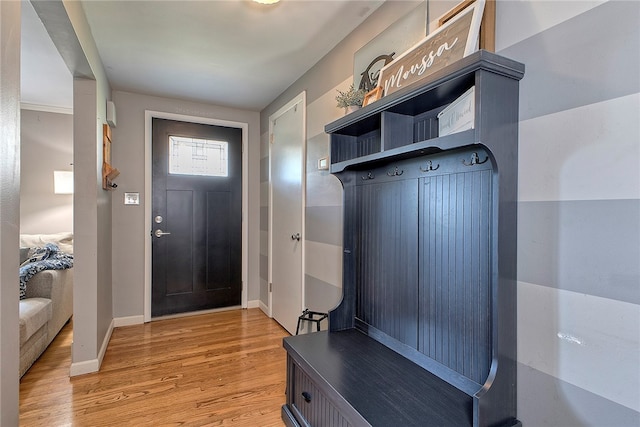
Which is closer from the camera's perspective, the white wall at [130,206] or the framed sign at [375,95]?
the framed sign at [375,95]

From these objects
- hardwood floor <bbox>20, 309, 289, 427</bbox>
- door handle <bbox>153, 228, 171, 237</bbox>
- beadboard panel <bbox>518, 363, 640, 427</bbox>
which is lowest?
hardwood floor <bbox>20, 309, 289, 427</bbox>

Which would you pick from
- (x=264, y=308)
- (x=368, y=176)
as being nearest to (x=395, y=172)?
(x=368, y=176)

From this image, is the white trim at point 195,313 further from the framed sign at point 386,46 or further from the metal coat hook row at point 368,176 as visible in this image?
the framed sign at point 386,46

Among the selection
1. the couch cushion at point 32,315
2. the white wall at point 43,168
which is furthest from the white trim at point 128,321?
the white wall at point 43,168

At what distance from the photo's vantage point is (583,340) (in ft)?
3.00

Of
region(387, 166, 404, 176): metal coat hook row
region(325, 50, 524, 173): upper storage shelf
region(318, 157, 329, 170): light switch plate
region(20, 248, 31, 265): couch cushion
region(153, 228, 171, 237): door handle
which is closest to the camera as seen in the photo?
region(325, 50, 524, 173): upper storage shelf

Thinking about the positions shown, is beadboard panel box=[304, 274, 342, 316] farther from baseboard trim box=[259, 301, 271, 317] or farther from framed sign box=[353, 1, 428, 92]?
framed sign box=[353, 1, 428, 92]

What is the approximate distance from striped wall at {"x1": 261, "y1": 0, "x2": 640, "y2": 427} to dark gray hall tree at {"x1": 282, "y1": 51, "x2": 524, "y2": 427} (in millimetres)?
59

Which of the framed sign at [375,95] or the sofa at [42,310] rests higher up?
the framed sign at [375,95]

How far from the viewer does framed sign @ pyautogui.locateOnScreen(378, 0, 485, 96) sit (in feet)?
3.78

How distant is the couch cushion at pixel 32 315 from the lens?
2230 millimetres

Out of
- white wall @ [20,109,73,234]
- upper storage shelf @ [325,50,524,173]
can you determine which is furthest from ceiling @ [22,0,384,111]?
upper storage shelf @ [325,50,524,173]

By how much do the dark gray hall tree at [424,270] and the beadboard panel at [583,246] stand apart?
2.4 inches

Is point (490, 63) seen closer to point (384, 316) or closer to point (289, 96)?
point (384, 316)
